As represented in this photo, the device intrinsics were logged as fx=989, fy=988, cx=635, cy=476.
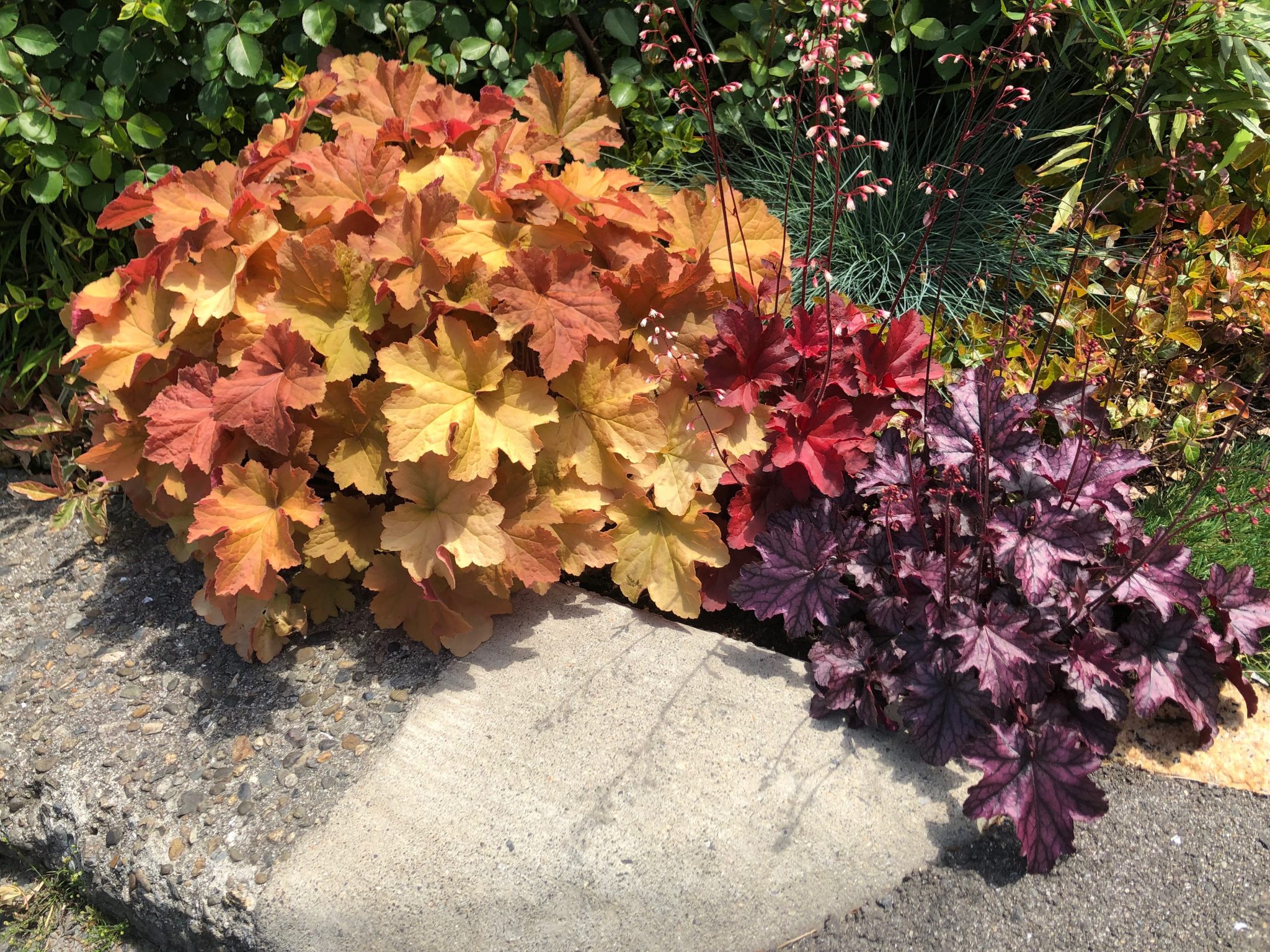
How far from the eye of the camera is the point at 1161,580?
6.48ft

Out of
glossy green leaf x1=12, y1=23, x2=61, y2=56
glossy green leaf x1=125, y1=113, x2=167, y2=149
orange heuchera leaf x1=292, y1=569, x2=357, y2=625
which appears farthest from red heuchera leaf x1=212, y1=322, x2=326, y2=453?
glossy green leaf x1=12, y1=23, x2=61, y2=56

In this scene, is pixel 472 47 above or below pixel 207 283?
above

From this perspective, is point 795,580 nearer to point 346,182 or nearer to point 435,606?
point 435,606

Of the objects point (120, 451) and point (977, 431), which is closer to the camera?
point (977, 431)

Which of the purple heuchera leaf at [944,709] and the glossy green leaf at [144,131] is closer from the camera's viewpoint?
the purple heuchera leaf at [944,709]

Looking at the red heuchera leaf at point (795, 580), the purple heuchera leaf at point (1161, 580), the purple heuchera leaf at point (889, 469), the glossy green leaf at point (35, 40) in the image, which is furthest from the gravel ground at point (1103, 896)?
the glossy green leaf at point (35, 40)

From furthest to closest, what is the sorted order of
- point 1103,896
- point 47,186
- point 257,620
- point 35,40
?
point 47,186
point 35,40
point 257,620
point 1103,896

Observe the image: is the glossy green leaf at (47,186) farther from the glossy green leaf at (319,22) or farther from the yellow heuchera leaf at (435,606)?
the yellow heuchera leaf at (435,606)

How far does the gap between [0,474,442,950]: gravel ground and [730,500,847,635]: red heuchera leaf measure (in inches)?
28.2

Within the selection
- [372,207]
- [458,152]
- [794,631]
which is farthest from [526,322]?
[794,631]

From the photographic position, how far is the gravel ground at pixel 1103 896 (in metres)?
1.76

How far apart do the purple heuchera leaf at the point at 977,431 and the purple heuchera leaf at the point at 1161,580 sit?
309 millimetres

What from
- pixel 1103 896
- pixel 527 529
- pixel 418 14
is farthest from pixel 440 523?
pixel 418 14

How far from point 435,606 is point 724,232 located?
1109 millimetres
